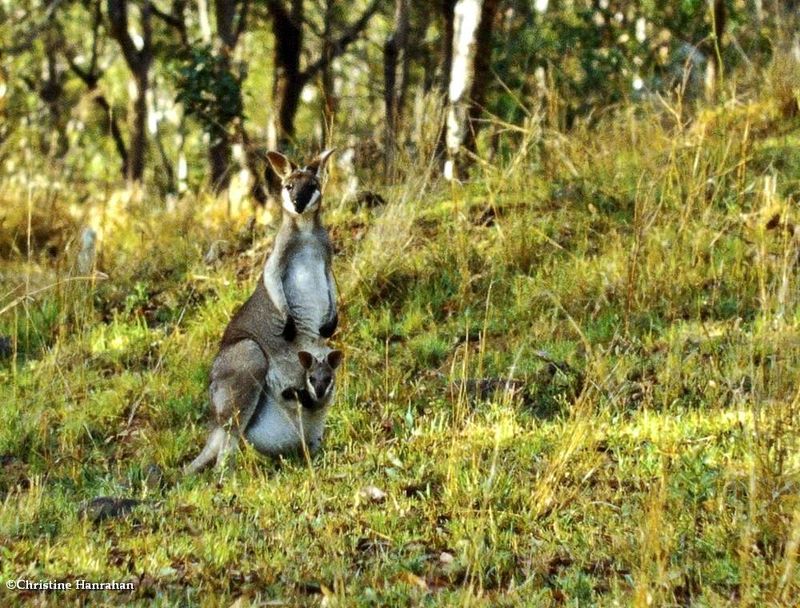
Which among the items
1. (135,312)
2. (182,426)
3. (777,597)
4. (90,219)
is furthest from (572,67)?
(777,597)

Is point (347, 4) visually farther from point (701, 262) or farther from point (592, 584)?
point (592, 584)

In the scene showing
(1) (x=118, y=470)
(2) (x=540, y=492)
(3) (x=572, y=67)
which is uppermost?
(3) (x=572, y=67)

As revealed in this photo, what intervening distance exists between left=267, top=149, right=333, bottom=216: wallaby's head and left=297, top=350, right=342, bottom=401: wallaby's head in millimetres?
1114

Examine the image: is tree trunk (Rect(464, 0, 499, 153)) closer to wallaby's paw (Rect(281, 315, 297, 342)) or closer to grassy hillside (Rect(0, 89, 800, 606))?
grassy hillside (Rect(0, 89, 800, 606))

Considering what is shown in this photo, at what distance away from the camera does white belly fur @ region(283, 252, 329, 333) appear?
26.9ft

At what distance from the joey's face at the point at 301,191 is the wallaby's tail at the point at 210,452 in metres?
1.55

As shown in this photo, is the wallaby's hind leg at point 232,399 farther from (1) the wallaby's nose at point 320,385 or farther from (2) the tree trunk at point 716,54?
(2) the tree trunk at point 716,54

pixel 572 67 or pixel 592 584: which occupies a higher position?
pixel 572 67

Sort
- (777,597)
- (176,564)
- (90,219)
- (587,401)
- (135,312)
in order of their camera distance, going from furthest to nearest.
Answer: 1. (90,219)
2. (135,312)
3. (587,401)
4. (176,564)
5. (777,597)

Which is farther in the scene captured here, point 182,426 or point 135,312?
point 135,312

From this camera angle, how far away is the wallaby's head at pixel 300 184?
8.05 metres

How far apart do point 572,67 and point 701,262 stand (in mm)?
8896

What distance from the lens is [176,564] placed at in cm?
577

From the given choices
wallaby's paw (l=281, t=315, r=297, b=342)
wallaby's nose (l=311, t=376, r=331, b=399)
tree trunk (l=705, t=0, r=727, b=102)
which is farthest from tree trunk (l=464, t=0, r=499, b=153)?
wallaby's nose (l=311, t=376, r=331, b=399)
